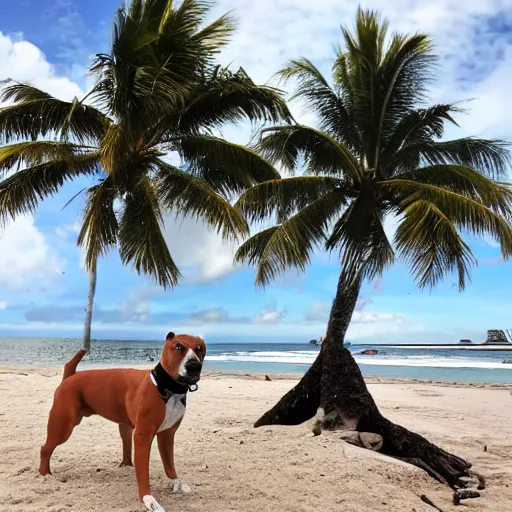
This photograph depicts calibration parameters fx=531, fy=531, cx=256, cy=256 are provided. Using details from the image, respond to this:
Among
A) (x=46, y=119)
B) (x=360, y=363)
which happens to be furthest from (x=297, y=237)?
(x=360, y=363)

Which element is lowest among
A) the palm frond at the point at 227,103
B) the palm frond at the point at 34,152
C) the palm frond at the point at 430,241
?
the palm frond at the point at 430,241

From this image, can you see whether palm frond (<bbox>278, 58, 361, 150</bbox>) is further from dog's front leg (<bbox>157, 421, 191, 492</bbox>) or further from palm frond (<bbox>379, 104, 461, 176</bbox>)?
dog's front leg (<bbox>157, 421, 191, 492</bbox>)

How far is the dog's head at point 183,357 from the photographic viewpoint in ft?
14.3

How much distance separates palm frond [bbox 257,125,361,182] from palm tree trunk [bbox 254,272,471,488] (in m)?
1.89

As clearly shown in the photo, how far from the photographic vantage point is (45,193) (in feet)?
34.6

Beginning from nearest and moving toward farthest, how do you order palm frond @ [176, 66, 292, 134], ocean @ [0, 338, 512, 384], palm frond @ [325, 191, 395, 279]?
palm frond @ [325, 191, 395, 279] < palm frond @ [176, 66, 292, 134] < ocean @ [0, 338, 512, 384]

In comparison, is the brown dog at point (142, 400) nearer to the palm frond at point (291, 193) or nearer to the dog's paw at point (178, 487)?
the dog's paw at point (178, 487)

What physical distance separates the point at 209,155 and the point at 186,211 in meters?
1.20

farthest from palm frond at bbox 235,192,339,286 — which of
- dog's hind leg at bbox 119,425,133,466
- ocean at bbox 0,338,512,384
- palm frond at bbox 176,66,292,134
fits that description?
ocean at bbox 0,338,512,384

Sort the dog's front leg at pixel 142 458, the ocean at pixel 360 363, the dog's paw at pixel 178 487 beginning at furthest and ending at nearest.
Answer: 1. the ocean at pixel 360 363
2. the dog's paw at pixel 178 487
3. the dog's front leg at pixel 142 458

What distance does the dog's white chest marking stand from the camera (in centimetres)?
457

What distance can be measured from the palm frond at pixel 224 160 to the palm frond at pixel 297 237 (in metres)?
1.51

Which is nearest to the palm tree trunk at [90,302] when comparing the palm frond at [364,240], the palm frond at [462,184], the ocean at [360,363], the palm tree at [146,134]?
the palm tree at [146,134]

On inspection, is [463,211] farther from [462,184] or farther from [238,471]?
[238,471]
